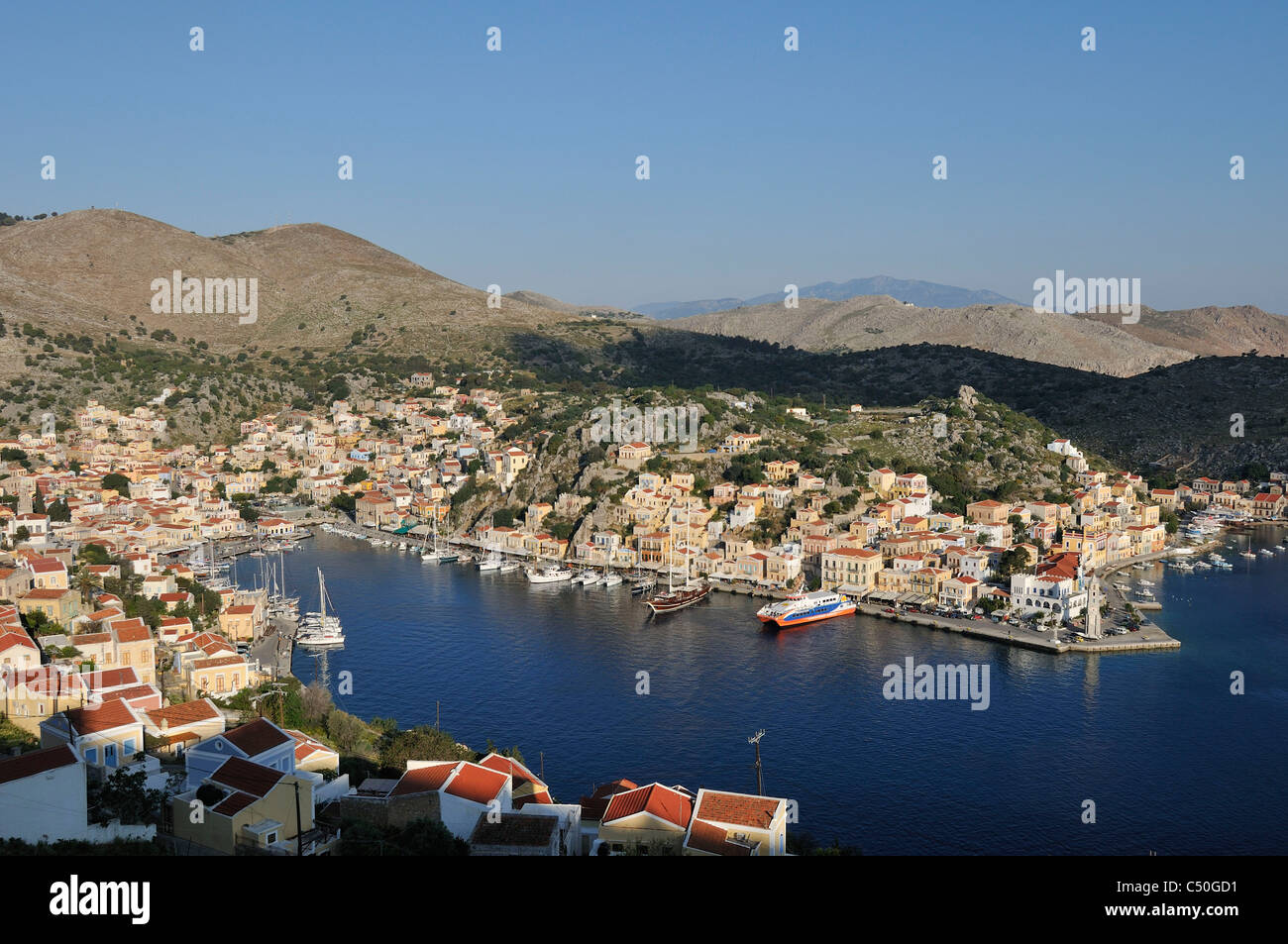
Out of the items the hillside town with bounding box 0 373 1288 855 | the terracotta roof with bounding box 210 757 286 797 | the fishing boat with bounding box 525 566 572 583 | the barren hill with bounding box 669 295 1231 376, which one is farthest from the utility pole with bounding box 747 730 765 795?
the barren hill with bounding box 669 295 1231 376

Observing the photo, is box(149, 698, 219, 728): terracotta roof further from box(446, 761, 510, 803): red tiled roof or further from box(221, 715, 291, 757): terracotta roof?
box(446, 761, 510, 803): red tiled roof

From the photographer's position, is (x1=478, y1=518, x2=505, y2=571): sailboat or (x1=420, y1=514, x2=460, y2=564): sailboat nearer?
(x1=478, y1=518, x2=505, y2=571): sailboat

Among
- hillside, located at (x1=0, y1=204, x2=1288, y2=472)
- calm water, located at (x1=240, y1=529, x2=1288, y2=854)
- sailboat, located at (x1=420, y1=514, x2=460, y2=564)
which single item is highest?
hillside, located at (x1=0, y1=204, x2=1288, y2=472)

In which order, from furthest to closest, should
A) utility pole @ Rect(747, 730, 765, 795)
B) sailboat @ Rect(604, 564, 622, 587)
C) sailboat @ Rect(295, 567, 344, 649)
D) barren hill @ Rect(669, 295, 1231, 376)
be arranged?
1. barren hill @ Rect(669, 295, 1231, 376)
2. sailboat @ Rect(604, 564, 622, 587)
3. sailboat @ Rect(295, 567, 344, 649)
4. utility pole @ Rect(747, 730, 765, 795)

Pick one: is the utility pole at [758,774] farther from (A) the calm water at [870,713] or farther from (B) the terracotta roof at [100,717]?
(B) the terracotta roof at [100,717]

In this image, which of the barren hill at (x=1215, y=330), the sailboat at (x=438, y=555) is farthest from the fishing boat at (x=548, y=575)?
the barren hill at (x=1215, y=330)
